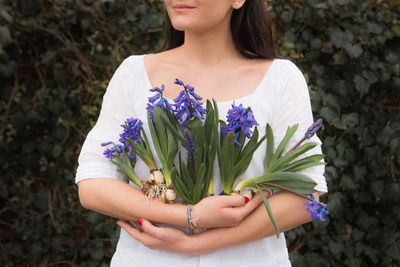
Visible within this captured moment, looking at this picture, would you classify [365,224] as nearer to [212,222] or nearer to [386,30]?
[386,30]

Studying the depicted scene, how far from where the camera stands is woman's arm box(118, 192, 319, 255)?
1.40m

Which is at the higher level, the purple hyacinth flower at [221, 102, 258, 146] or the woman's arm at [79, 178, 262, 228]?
the purple hyacinth flower at [221, 102, 258, 146]

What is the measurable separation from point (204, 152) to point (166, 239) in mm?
265

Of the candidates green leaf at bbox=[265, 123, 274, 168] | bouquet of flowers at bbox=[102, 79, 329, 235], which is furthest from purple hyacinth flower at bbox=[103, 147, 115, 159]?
green leaf at bbox=[265, 123, 274, 168]

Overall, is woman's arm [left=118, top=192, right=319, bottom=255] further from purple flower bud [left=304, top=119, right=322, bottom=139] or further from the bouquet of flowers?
Answer: purple flower bud [left=304, top=119, right=322, bottom=139]

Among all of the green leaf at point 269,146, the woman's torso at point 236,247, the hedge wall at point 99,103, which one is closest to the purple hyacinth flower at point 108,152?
the woman's torso at point 236,247

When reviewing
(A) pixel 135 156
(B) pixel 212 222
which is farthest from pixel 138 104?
(B) pixel 212 222

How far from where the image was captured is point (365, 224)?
2799 millimetres

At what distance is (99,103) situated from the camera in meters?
2.99

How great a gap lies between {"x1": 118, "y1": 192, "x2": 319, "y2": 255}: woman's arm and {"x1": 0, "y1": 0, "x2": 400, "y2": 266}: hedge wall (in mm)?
1291

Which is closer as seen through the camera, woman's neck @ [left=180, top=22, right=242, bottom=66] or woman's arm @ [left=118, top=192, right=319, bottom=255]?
woman's arm @ [left=118, top=192, right=319, bottom=255]

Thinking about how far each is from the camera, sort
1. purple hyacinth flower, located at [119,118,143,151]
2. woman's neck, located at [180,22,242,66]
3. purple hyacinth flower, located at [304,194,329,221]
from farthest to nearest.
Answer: woman's neck, located at [180,22,242,66], purple hyacinth flower, located at [119,118,143,151], purple hyacinth flower, located at [304,194,329,221]

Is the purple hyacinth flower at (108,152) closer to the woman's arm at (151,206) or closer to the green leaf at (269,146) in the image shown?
the woman's arm at (151,206)

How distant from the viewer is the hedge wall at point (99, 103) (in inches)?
105
